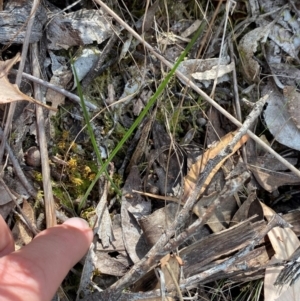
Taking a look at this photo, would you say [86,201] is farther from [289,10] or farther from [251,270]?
[289,10]

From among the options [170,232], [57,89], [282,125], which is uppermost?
[57,89]

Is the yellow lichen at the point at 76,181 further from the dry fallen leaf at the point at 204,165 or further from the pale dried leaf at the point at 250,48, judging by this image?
the pale dried leaf at the point at 250,48

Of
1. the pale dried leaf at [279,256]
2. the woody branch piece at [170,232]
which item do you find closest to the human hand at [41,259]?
the woody branch piece at [170,232]

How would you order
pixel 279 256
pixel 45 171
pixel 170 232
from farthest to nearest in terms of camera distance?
1. pixel 279 256
2. pixel 45 171
3. pixel 170 232

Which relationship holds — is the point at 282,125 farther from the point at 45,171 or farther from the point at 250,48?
the point at 45,171

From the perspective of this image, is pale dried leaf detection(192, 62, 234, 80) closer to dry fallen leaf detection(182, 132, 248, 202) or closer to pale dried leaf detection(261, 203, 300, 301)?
dry fallen leaf detection(182, 132, 248, 202)

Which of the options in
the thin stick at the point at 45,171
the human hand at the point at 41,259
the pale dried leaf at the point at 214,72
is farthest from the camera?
the pale dried leaf at the point at 214,72

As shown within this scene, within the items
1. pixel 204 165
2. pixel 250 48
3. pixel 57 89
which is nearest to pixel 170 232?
pixel 204 165

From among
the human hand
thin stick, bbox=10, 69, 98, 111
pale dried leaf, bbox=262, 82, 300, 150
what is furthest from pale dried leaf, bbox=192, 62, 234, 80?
the human hand
